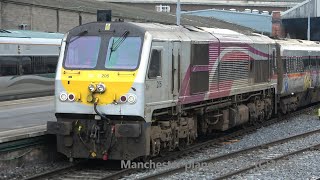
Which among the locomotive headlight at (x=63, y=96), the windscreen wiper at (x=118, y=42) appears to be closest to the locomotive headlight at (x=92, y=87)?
the locomotive headlight at (x=63, y=96)

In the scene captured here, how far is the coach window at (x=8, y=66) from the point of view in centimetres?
2055

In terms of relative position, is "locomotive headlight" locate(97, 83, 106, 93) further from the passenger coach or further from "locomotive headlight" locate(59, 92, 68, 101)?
the passenger coach

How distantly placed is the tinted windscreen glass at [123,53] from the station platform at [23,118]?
7.55ft

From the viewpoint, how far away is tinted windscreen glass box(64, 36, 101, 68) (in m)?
11.8

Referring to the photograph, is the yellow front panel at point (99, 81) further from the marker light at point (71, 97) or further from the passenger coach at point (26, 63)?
the passenger coach at point (26, 63)

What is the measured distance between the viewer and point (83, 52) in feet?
39.1

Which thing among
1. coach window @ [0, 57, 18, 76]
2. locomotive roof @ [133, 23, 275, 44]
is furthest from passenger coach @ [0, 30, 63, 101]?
locomotive roof @ [133, 23, 275, 44]

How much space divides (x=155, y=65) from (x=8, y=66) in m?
10.7

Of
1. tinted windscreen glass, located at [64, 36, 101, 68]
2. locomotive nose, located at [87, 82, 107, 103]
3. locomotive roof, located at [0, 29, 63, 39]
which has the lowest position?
locomotive nose, located at [87, 82, 107, 103]

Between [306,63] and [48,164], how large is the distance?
16.2 metres

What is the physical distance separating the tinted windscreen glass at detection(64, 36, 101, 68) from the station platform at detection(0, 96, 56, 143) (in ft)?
5.74

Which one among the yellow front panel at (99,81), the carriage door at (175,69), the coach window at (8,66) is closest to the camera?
the yellow front panel at (99,81)

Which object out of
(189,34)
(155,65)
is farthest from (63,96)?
(189,34)

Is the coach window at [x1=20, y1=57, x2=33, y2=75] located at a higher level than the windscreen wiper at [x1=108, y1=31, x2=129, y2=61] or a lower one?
lower
